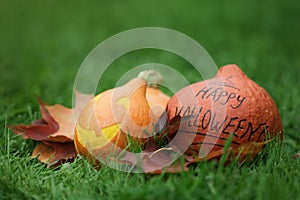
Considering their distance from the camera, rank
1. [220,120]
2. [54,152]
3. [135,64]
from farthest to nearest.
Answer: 1. [135,64]
2. [54,152]
3. [220,120]

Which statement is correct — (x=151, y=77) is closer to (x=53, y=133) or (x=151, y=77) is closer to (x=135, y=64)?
(x=53, y=133)

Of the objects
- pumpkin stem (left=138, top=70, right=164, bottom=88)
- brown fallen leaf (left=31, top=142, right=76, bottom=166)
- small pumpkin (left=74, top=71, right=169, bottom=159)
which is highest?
pumpkin stem (left=138, top=70, right=164, bottom=88)

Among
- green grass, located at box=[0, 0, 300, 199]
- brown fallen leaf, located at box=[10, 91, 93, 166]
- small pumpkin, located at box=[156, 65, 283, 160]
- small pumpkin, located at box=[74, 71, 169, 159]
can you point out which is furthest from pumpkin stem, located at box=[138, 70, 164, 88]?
green grass, located at box=[0, 0, 300, 199]

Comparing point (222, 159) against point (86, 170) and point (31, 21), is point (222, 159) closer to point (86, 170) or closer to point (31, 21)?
point (86, 170)

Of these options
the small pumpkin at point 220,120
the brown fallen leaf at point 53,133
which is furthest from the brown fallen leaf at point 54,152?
the small pumpkin at point 220,120

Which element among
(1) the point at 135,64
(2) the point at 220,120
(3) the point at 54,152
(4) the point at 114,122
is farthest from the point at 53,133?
(1) the point at 135,64

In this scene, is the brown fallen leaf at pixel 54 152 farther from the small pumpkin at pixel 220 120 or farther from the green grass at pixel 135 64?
the small pumpkin at pixel 220 120

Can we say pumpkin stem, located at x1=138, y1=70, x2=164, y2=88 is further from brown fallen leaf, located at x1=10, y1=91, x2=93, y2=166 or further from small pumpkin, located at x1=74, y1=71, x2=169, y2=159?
brown fallen leaf, located at x1=10, y1=91, x2=93, y2=166
